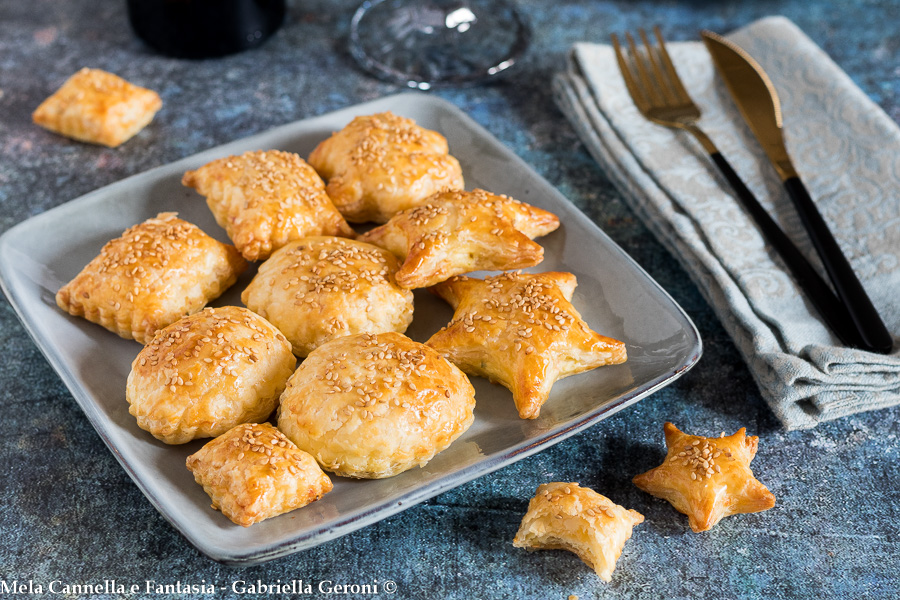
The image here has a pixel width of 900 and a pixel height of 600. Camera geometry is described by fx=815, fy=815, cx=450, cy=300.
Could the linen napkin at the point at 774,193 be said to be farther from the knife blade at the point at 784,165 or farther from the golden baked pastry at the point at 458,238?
the golden baked pastry at the point at 458,238

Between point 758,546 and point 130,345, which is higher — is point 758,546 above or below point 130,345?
below

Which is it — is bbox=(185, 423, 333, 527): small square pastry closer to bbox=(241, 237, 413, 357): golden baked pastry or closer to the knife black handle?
bbox=(241, 237, 413, 357): golden baked pastry

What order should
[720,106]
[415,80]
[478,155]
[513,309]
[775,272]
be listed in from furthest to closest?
[415,80]
[720,106]
[478,155]
[775,272]
[513,309]

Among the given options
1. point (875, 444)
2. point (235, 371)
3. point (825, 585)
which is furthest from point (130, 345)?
point (875, 444)

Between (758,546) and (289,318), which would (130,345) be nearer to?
(289,318)

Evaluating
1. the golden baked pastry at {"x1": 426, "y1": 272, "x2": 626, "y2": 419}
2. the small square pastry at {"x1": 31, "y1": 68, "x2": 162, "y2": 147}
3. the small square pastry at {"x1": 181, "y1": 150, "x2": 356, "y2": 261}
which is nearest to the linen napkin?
the golden baked pastry at {"x1": 426, "y1": 272, "x2": 626, "y2": 419}

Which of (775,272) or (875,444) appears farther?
(775,272)
